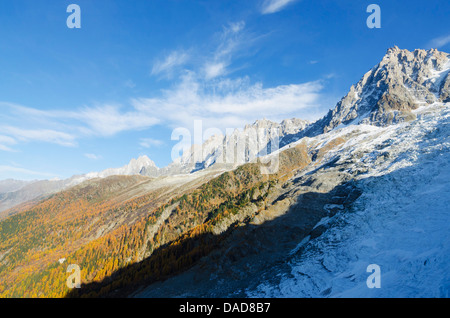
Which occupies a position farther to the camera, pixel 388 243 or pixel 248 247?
pixel 248 247

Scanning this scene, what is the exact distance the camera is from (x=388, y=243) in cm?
3894

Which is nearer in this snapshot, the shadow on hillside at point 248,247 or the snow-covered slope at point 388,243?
the snow-covered slope at point 388,243

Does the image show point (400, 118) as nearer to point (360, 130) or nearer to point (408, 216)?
point (360, 130)

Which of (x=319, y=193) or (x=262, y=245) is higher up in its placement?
(x=319, y=193)

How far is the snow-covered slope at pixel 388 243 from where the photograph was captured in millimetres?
27719

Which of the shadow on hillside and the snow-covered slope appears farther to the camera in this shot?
the shadow on hillside

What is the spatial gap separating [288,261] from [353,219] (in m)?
18.7

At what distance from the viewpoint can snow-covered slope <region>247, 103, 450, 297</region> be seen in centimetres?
2772

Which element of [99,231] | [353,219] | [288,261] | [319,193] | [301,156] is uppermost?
[301,156]

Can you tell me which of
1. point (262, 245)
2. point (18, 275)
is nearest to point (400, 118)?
point (262, 245)

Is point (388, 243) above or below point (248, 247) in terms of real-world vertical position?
above
